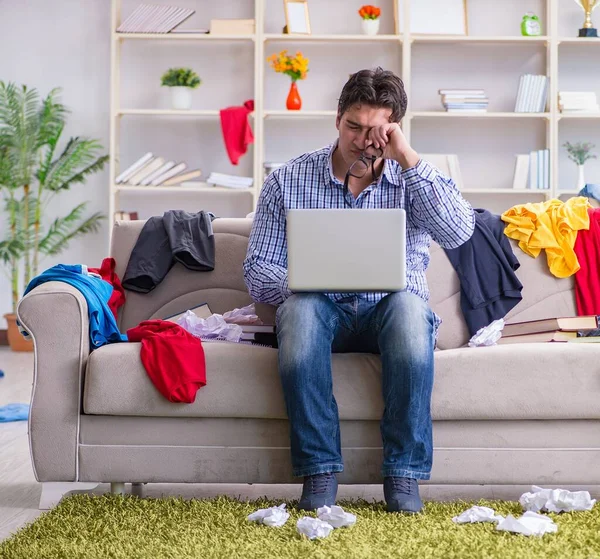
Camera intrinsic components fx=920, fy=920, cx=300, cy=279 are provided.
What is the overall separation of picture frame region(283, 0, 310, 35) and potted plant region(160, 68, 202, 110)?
2.08ft

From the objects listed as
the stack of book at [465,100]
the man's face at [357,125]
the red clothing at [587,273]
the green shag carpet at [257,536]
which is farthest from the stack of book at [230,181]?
the green shag carpet at [257,536]

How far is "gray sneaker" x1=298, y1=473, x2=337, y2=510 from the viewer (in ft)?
6.67

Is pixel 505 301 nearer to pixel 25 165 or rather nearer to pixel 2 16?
pixel 25 165

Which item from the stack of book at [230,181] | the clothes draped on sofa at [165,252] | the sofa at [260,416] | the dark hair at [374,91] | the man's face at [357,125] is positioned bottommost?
the sofa at [260,416]

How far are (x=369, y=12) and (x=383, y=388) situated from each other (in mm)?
3746

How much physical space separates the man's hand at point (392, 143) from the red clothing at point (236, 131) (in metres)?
3.23

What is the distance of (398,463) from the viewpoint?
2.03 m

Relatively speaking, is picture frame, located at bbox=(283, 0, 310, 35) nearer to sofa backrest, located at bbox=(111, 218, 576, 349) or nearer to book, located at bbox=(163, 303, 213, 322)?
sofa backrest, located at bbox=(111, 218, 576, 349)

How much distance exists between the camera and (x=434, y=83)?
221 inches

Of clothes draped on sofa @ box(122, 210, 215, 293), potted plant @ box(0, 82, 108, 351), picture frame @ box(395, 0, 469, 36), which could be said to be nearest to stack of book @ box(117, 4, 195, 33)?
potted plant @ box(0, 82, 108, 351)

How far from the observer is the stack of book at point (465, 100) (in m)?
5.34

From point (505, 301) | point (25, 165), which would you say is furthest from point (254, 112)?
point (505, 301)

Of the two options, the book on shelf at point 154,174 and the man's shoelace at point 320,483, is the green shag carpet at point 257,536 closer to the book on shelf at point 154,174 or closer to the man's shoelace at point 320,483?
the man's shoelace at point 320,483

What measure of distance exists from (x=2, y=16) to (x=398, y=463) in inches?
186
